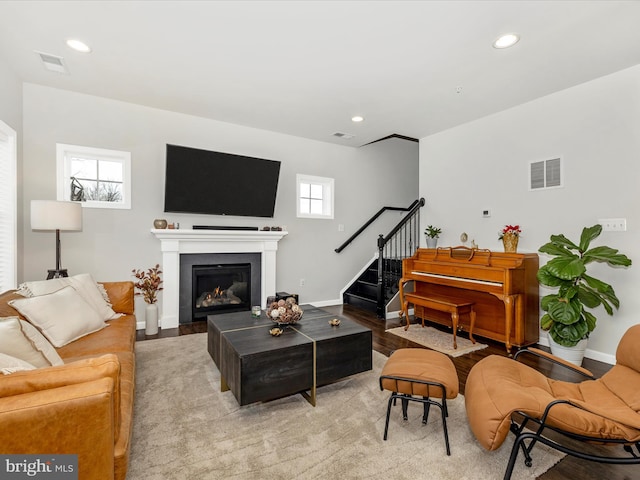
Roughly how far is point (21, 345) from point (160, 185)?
315 cm

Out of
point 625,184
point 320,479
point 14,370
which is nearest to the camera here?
point 14,370

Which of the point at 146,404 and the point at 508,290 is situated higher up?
the point at 508,290

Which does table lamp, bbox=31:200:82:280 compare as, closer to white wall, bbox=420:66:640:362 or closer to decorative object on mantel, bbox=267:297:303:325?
decorative object on mantel, bbox=267:297:303:325

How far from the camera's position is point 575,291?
3.04 metres

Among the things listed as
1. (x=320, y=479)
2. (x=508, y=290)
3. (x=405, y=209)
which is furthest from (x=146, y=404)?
(x=405, y=209)

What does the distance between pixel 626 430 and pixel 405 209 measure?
17.8ft

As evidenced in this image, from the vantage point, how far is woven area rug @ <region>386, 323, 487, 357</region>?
3.51 meters

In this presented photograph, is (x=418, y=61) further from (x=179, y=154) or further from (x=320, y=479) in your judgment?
(x=320, y=479)

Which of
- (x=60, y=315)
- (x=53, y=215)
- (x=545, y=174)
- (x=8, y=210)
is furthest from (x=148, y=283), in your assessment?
(x=545, y=174)

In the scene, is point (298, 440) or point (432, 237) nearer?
point (298, 440)

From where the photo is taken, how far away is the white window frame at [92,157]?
12.3ft

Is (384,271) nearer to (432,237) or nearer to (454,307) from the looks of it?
(432,237)

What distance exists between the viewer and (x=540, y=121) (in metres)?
3.80

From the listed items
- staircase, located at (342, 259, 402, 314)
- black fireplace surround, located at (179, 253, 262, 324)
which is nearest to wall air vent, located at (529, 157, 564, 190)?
staircase, located at (342, 259, 402, 314)
